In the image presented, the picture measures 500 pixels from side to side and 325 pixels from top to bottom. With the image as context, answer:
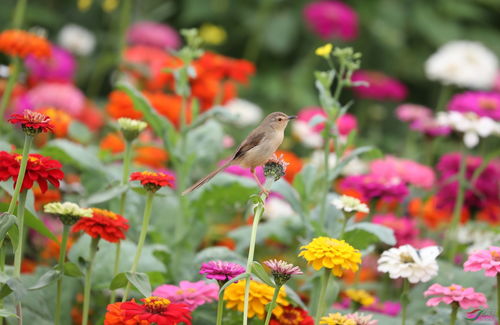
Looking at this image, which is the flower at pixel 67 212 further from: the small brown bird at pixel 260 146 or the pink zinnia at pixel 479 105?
the pink zinnia at pixel 479 105

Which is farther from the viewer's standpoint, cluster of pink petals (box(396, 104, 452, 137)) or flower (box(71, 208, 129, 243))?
cluster of pink petals (box(396, 104, 452, 137))

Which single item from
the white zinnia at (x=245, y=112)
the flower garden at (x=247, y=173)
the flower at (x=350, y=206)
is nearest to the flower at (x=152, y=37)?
the flower garden at (x=247, y=173)

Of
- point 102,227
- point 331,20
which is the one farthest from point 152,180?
point 331,20

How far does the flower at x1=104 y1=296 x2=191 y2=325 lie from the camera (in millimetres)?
1207

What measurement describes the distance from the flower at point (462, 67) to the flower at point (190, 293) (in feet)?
5.45

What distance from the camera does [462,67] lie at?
2.85 metres

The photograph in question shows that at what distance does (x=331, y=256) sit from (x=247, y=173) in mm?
931

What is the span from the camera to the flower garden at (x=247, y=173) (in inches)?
54.0

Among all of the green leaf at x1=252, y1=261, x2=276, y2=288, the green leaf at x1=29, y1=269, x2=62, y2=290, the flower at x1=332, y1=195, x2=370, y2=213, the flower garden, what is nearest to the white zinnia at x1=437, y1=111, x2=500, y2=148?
the flower garden

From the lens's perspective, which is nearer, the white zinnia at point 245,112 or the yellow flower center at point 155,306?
the yellow flower center at point 155,306

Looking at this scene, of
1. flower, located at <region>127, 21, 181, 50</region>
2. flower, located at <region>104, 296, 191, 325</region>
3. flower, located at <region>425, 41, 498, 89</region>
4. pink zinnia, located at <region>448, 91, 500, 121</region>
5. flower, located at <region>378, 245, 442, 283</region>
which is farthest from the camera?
flower, located at <region>127, 21, 181, 50</region>

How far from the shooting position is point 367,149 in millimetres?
1716

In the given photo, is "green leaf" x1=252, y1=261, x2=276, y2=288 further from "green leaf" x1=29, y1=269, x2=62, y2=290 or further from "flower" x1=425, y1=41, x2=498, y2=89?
"flower" x1=425, y1=41, x2=498, y2=89

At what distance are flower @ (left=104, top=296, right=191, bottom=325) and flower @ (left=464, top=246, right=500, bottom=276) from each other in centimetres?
50
